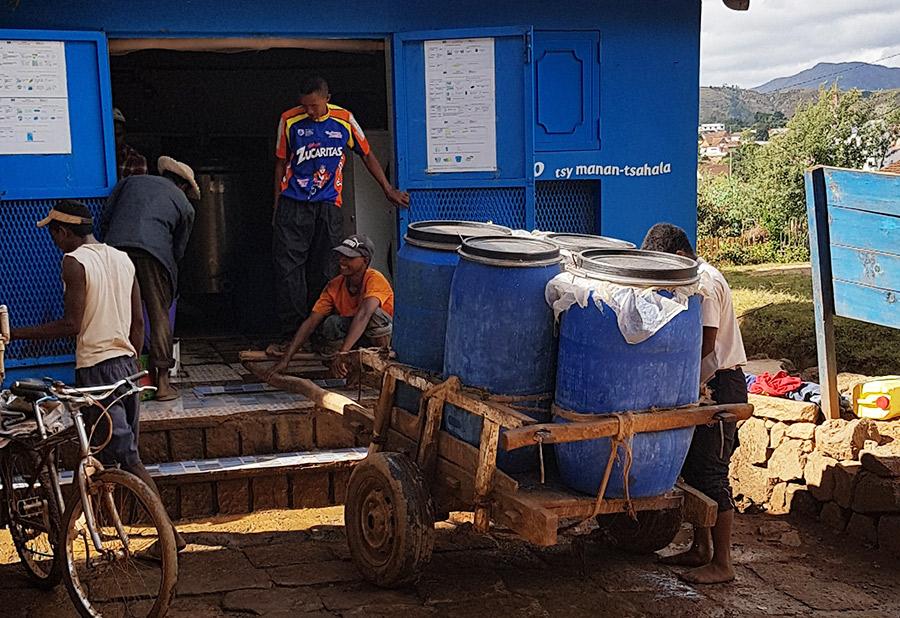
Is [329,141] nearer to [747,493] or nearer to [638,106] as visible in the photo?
[638,106]

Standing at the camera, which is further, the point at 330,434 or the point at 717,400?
the point at 330,434

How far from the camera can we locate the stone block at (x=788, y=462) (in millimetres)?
6078

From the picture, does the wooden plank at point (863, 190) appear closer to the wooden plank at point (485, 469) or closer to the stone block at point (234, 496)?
the wooden plank at point (485, 469)

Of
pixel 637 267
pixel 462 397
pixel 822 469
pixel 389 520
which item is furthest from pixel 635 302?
pixel 822 469

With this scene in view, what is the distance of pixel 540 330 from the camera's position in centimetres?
418

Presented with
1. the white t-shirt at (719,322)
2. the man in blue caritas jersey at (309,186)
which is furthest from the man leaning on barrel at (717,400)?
the man in blue caritas jersey at (309,186)

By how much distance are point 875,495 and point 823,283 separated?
1337 millimetres

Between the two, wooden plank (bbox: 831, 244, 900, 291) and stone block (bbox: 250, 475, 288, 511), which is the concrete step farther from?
wooden plank (bbox: 831, 244, 900, 291)

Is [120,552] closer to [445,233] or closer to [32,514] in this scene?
[32,514]

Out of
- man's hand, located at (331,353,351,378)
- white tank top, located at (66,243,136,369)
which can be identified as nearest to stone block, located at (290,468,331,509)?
man's hand, located at (331,353,351,378)

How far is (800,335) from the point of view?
901 cm

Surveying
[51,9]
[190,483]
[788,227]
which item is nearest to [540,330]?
[190,483]

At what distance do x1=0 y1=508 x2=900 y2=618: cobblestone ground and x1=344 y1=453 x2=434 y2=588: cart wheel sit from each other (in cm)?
16

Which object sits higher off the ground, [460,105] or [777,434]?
[460,105]
